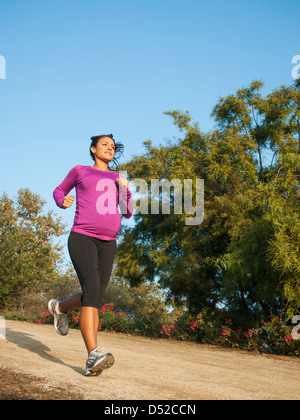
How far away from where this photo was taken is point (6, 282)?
1316 centimetres

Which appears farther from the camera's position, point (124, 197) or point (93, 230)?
point (124, 197)

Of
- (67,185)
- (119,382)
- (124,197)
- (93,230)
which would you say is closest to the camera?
(119,382)

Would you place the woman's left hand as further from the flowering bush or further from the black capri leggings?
the flowering bush

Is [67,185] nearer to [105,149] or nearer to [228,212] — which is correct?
[105,149]

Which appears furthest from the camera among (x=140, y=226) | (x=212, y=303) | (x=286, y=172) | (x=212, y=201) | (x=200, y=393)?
(x=140, y=226)

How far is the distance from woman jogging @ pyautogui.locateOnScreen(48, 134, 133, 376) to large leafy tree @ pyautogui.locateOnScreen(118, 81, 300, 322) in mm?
4790

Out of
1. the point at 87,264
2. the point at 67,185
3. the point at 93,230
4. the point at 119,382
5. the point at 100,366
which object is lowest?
the point at 119,382

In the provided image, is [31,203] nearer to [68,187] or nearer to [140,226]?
[140,226]

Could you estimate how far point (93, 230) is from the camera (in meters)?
3.44

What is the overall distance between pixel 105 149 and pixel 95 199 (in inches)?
22.6

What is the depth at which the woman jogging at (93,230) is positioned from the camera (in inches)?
128

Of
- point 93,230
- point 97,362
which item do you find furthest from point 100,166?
point 97,362
